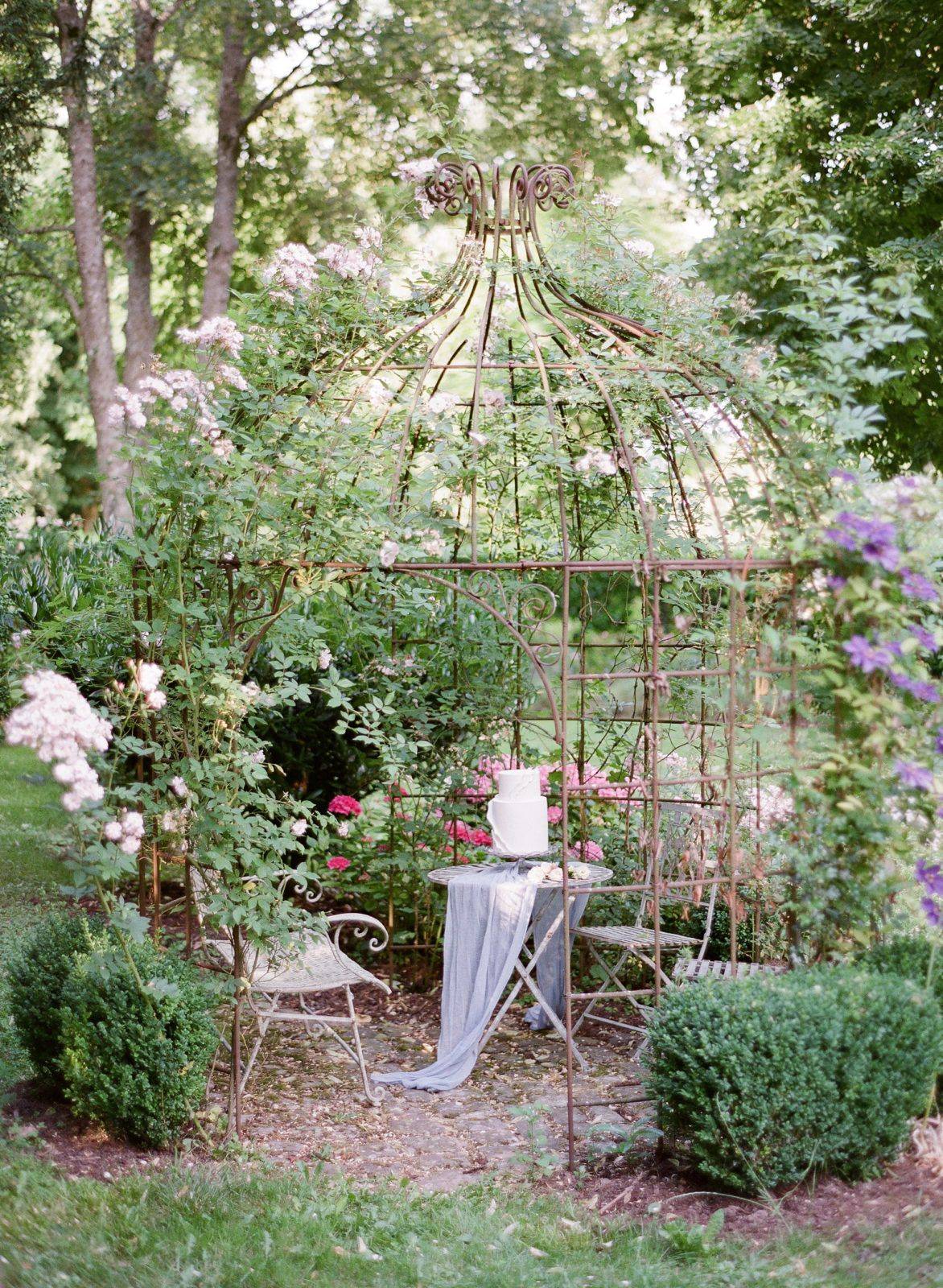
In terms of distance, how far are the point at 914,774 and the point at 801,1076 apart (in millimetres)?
1000

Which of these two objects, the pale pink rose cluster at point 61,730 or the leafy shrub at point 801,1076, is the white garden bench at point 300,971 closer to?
the pale pink rose cluster at point 61,730

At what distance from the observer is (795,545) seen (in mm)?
3996

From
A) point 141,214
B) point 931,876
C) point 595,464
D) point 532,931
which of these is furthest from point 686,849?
point 141,214

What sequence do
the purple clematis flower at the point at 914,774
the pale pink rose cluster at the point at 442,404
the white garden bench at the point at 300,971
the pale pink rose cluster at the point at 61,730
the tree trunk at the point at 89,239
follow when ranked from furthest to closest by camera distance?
the tree trunk at the point at 89,239 < the pale pink rose cluster at the point at 442,404 < the white garden bench at the point at 300,971 < the purple clematis flower at the point at 914,774 < the pale pink rose cluster at the point at 61,730

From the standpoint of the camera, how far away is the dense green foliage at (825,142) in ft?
30.8

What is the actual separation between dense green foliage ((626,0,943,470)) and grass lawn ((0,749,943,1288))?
7.13 metres

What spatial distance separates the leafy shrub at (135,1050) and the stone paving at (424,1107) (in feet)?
1.28

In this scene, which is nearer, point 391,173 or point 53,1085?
point 53,1085

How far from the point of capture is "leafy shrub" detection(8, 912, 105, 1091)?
4535mm

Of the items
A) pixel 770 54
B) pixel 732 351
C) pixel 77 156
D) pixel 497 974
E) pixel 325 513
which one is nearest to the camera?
pixel 325 513

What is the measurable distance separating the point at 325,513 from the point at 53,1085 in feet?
7.98

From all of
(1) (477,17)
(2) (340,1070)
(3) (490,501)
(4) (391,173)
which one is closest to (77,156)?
(4) (391,173)

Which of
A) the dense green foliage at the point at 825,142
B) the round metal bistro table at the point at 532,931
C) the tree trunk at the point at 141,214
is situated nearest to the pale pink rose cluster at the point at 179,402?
the round metal bistro table at the point at 532,931

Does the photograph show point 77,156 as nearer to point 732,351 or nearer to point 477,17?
point 477,17
